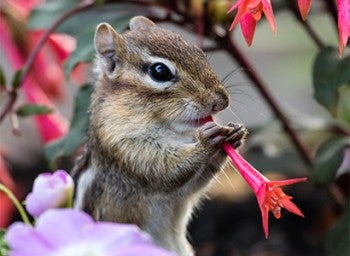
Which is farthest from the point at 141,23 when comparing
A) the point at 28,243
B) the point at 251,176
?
the point at 28,243

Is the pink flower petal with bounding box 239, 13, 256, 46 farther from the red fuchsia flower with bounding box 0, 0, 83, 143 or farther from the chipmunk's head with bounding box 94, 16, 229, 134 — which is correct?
the red fuchsia flower with bounding box 0, 0, 83, 143

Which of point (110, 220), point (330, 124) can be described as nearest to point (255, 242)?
point (330, 124)

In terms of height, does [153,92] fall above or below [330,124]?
above

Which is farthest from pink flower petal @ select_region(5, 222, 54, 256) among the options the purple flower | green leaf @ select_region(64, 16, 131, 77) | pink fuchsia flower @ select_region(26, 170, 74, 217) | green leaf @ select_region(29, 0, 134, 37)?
green leaf @ select_region(29, 0, 134, 37)

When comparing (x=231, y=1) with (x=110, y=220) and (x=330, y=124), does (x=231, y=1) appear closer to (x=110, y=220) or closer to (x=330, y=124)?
(x=330, y=124)

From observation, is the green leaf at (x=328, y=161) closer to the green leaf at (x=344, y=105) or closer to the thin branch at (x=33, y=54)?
the green leaf at (x=344, y=105)

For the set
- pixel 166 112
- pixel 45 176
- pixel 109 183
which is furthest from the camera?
pixel 109 183

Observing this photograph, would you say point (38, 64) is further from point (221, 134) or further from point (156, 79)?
point (221, 134)

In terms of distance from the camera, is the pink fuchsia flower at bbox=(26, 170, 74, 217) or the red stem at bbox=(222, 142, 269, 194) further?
the red stem at bbox=(222, 142, 269, 194)
